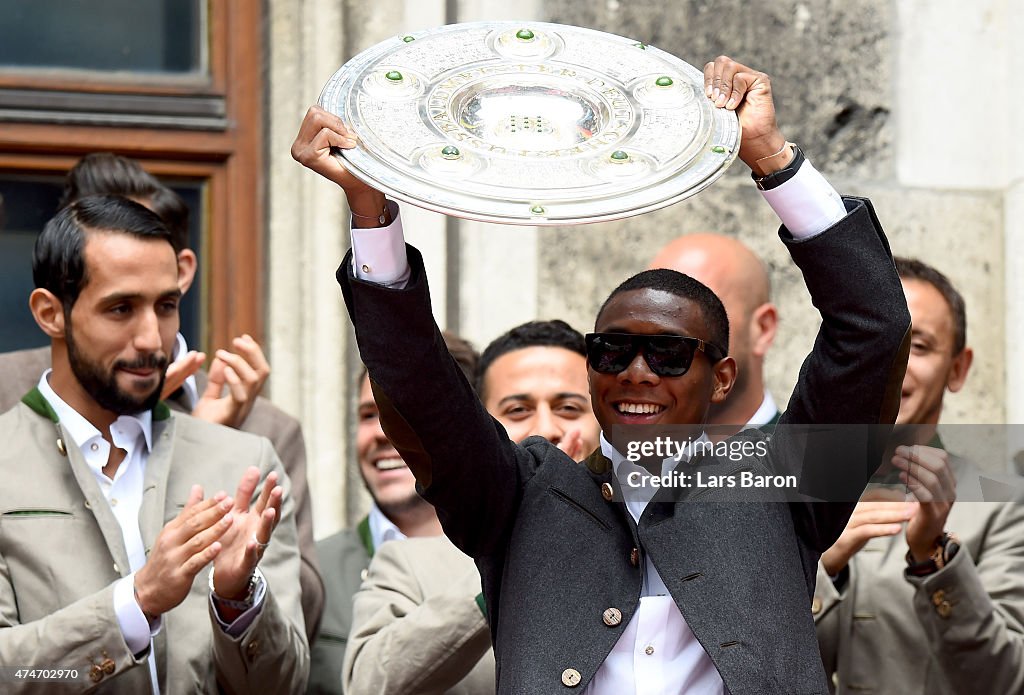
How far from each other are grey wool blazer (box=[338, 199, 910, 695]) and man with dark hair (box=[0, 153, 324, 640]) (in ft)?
4.28

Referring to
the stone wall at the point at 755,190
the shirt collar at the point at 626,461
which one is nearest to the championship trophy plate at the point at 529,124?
the shirt collar at the point at 626,461

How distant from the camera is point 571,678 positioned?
289 centimetres

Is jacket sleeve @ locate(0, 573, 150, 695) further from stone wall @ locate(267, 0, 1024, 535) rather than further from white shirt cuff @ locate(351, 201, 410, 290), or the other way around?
stone wall @ locate(267, 0, 1024, 535)

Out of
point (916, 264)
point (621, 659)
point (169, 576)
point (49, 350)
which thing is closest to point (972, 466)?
point (916, 264)

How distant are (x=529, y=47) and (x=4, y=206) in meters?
2.49

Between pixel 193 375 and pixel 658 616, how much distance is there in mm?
2049

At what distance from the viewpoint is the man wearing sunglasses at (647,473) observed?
9.57 feet

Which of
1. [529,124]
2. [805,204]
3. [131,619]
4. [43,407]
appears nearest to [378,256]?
[529,124]

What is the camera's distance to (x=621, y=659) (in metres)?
2.96

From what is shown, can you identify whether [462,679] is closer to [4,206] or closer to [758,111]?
[758,111]

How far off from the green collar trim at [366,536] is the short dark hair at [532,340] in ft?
1.59

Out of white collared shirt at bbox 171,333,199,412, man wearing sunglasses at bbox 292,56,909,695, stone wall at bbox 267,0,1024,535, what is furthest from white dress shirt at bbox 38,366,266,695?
stone wall at bbox 267,0,1024,535

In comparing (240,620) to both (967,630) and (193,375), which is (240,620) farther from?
(967,630)

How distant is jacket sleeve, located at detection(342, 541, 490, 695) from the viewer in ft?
12.2
